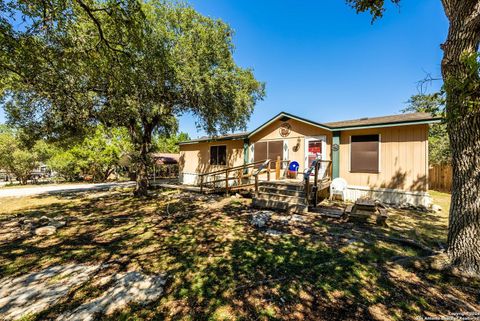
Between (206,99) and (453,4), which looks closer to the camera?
(453,4)

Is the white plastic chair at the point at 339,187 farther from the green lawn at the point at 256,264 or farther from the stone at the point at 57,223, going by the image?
the stone at the point at 57,223

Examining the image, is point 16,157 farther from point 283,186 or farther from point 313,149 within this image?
point 313,149

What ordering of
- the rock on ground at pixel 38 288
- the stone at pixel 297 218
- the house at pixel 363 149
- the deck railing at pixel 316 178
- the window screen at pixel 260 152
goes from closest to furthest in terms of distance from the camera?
the rock on ground at pixel 38 288 < the stone at pixel 297 218 < the deck railing at pixel 316 178 < the house at pixel 363 149 < the window screen at pixel 260 152

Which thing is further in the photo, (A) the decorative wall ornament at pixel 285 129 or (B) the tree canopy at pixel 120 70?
(A) the decorative wall ornament at pixel 285 129

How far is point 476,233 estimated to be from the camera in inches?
117

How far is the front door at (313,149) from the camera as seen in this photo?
Result: 9352 millimetres

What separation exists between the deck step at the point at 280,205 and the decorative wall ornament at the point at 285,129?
4317 mm

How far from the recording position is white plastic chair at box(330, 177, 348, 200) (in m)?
8.48

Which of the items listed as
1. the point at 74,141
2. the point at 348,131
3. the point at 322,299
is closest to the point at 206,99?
the point at 348,131

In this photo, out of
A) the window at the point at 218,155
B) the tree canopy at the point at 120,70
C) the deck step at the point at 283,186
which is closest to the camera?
the tree canopy at the point at 120,70

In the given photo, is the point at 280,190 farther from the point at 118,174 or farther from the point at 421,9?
the point at 118,174

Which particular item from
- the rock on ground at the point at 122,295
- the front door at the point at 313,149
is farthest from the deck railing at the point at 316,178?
the rock on ground at the point at 122,295

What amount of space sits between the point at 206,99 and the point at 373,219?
7566mm

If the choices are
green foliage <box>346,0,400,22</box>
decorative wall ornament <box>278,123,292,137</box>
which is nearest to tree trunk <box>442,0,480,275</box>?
green foliage <box>346,0,400,22</box>
